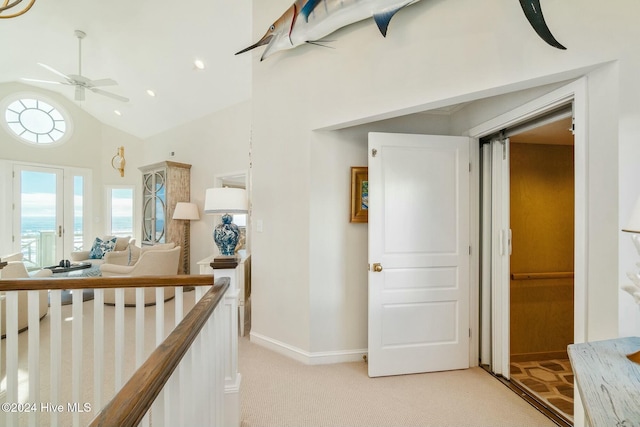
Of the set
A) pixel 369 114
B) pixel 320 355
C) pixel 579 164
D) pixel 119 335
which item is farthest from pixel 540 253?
pixel 119 335

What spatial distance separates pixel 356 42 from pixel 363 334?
2.39 m

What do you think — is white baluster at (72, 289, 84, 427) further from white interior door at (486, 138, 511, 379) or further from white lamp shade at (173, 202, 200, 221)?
white lamp shade at (173, 202, 200, 221)

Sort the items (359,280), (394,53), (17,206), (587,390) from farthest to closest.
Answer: (17,206), (359,280), (394,53), (587,390)

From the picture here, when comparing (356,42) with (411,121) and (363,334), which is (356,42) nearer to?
(411,121)

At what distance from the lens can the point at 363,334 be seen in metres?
2.53

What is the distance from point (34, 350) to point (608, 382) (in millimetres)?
2507

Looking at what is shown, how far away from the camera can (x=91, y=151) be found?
6414mm

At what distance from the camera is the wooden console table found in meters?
0.75

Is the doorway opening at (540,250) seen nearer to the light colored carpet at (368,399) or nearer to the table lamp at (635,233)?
the light colored carpet at (368,399)

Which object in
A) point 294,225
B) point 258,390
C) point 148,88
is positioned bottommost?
point 258,390

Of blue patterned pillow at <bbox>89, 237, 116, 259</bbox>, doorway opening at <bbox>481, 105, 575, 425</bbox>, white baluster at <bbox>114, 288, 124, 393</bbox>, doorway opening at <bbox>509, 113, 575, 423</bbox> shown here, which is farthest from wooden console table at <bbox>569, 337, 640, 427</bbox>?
blue patterned pillow at <bbox>89, 237, 116, 259</bbox>

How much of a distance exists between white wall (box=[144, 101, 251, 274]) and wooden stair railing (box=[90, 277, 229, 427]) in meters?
3.69

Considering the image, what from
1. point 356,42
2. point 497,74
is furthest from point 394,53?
point 497,74

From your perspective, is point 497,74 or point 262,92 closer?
point 497,74
